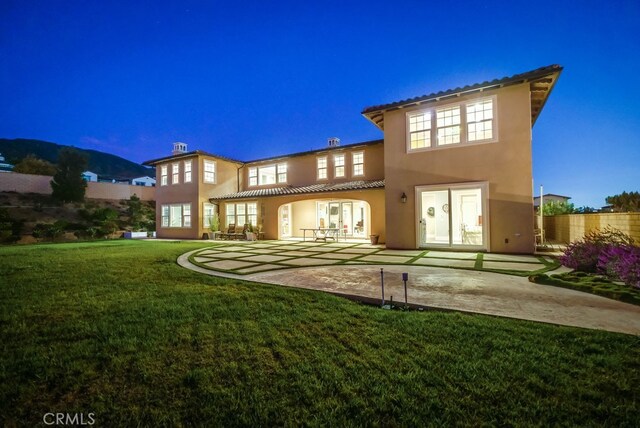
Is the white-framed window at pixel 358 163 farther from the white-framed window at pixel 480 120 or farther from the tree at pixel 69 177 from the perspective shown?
the tree at pixel 69 177

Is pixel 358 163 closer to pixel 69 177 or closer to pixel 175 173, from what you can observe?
Result: pixel 175 173

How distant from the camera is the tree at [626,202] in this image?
7.29 meters

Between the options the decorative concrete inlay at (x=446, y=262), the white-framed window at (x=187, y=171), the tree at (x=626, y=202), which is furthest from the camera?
the white-framed window at (x=187, y=171)

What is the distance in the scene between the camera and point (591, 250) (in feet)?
19.9

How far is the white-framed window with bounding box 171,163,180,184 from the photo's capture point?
19.1m

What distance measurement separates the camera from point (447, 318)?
10.9 ft

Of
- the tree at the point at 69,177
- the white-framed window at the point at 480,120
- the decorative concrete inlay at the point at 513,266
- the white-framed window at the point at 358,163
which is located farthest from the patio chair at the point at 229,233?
the tree at the point at 69,177

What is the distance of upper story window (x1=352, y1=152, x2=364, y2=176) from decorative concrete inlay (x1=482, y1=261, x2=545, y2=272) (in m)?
9.20

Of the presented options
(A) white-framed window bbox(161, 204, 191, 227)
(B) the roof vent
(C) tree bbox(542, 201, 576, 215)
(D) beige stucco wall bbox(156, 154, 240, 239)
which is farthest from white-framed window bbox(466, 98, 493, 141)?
(B) the roof vent

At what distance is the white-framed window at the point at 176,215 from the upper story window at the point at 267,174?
490 centimetres

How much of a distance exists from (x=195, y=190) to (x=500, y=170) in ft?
56.5

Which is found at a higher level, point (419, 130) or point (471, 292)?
point (419, 130)

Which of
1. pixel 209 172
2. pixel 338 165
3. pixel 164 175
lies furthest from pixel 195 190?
pixel 338 165

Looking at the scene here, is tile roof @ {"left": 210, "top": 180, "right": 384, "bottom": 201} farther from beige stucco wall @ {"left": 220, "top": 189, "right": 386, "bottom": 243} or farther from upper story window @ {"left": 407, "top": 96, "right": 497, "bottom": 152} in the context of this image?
upper story window @ {"left": 407, "top": 96, "right": 497, "bottom": 152}
